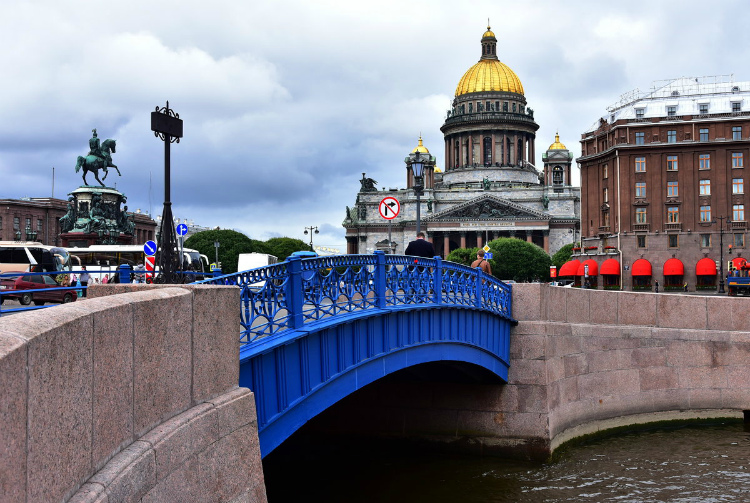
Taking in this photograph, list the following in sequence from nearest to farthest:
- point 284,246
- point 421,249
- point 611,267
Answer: point 421,249
point 611,267
point 284,246

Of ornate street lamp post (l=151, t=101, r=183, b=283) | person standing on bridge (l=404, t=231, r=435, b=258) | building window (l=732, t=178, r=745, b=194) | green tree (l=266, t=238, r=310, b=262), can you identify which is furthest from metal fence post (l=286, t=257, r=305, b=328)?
green tree (l=266, t=238, r=310, b=262)

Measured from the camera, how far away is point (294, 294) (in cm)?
1048

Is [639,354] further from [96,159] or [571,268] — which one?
[571,268]

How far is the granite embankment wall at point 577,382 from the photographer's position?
747 inches

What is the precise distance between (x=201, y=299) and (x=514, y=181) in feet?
425

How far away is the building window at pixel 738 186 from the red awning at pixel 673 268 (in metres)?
6.94

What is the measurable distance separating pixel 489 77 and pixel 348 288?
12801cm

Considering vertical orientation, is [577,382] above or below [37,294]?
below

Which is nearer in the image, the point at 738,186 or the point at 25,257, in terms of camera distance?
the point at 25,257

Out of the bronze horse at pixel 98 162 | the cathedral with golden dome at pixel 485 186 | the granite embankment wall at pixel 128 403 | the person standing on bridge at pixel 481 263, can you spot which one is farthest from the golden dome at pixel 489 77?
the granite embankment wall at pixel 128 403

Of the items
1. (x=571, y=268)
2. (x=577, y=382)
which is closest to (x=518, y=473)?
(x=577, y=382)

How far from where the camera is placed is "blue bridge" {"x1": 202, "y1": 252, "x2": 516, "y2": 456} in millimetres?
9742

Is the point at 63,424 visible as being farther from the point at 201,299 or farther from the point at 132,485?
the point at 201,299

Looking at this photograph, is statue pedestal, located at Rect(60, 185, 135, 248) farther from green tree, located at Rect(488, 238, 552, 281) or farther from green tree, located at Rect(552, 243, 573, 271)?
green tree, located at Rect(552, 243, 573, 271)
